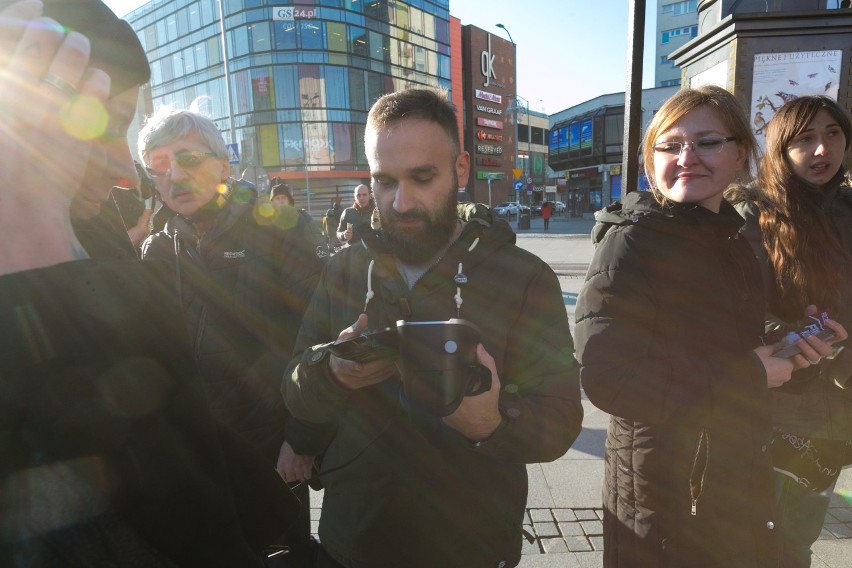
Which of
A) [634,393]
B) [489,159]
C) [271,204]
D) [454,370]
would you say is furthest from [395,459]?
[489,159]

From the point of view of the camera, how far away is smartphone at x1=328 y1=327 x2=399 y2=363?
44.0 inches

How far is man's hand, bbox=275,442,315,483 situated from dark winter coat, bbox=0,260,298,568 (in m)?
1.18

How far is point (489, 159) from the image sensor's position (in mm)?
60031

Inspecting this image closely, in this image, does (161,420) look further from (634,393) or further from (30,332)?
(634,393)

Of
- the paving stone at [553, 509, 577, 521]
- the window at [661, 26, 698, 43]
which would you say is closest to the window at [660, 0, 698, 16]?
the window at [661, 26, 698, 43]

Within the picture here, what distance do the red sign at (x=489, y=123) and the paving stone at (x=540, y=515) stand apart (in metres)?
59.6

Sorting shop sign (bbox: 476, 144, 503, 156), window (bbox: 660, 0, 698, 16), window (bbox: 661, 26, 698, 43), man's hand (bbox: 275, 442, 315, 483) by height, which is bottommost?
man's hand (bbox: 275, 442, 315, 483)

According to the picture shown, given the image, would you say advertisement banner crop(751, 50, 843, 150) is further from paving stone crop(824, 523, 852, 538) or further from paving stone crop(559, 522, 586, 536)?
paving stone crop(559, 522, 586, 536)

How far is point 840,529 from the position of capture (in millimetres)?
2734

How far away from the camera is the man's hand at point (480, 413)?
1.16 m

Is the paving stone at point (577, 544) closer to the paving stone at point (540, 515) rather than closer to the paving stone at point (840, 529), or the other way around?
the paving stone at point (540, 515)

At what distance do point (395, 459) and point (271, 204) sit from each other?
153 cm

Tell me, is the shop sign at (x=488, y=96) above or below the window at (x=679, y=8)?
below

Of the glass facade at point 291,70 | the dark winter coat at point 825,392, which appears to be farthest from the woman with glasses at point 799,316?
the glass facade at point 291,70
